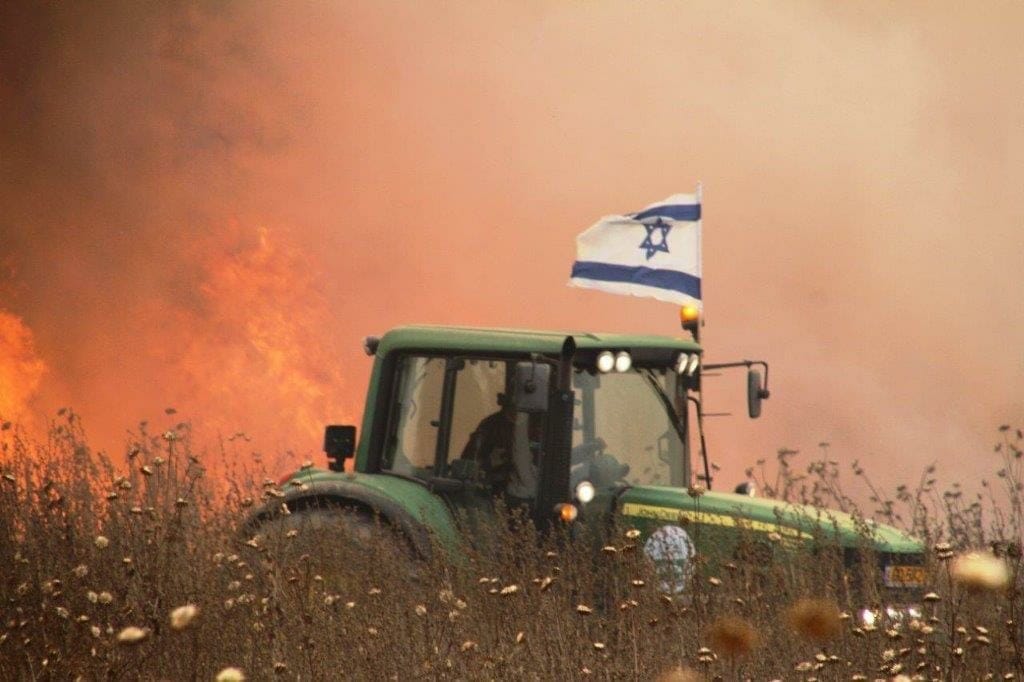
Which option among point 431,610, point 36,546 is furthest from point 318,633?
point 36,546

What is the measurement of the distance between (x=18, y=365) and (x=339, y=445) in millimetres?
6976

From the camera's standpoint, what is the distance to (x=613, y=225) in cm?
1119

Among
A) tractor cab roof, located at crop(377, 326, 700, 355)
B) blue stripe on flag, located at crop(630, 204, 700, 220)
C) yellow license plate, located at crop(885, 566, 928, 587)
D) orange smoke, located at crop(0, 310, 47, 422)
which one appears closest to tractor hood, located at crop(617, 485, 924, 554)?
yellow license plate, located at crop(885, 566, 928, 587)

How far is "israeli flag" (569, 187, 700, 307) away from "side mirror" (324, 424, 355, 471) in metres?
2.32

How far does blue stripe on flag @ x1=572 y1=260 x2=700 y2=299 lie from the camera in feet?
34.9

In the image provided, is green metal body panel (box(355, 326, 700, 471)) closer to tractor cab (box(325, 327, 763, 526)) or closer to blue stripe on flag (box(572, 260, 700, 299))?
tractor cab (box(325, 327, 763, 526))

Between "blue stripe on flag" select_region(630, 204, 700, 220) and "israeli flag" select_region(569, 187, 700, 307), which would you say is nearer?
"israeli flag" select_region(569, 187, 700, 307)

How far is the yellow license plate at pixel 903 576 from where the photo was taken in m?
7.89

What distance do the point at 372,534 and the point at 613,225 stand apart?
4.08m

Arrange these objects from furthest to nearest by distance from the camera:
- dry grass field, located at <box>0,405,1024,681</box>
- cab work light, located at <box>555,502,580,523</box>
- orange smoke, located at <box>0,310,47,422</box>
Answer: orange smoke, located at <box>0,310,47,422</box>, cab work light, located at <box>555,502,580,523</box>, dry grass field, located at <box>0,405,1024,681</box>

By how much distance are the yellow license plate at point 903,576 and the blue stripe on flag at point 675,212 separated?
355 cm

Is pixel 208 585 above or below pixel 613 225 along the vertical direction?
below

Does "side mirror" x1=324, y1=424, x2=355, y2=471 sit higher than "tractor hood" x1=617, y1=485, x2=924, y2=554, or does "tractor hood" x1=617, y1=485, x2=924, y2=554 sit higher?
"side mirror" x1=324, y1=424, x2=355, y2=471

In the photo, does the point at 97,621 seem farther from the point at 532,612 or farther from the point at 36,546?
the point at 532,612
